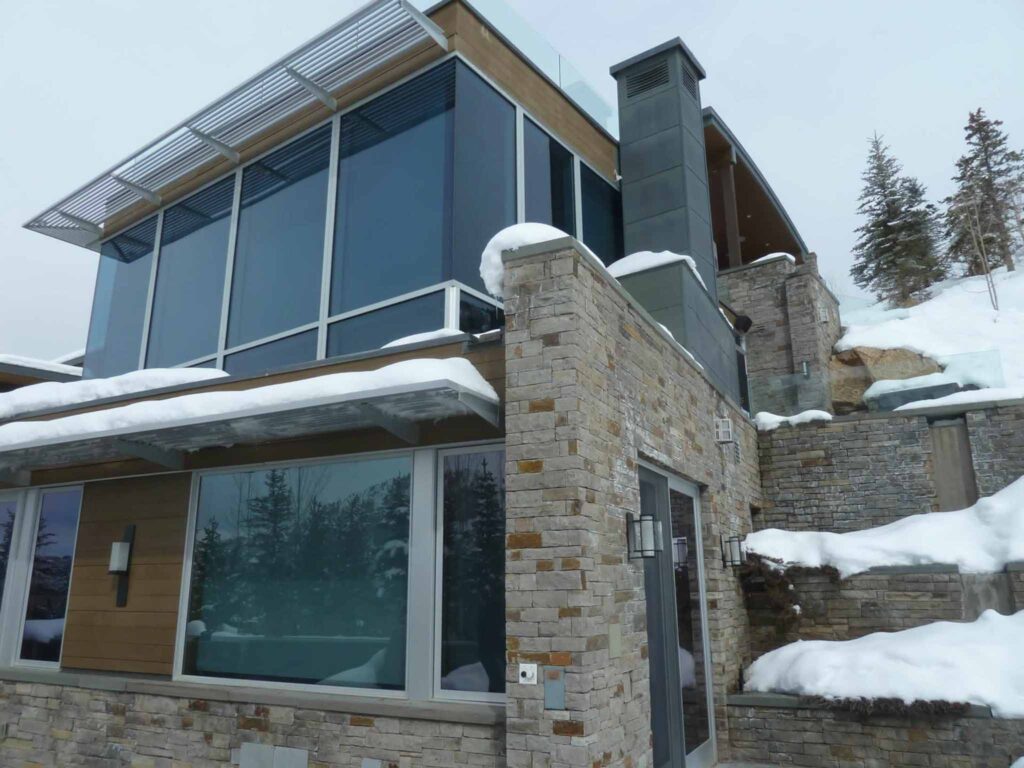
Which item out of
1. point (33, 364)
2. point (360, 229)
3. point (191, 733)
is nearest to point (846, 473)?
point (360, 229)

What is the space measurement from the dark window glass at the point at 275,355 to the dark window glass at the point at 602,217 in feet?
11.2

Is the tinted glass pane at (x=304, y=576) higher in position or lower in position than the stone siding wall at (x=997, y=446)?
lower

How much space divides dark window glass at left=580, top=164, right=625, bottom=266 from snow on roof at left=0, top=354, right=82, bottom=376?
830 cm

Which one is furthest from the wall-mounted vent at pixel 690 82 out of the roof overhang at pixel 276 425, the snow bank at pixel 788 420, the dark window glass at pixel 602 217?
the roof overhang at pixel 276 425

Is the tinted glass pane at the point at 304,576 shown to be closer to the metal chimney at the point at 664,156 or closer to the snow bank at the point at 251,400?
the snow bank at the point at 251,400

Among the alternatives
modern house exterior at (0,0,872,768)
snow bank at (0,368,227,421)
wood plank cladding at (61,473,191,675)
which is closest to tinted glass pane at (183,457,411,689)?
modern house exterior at (0,0,872,768)

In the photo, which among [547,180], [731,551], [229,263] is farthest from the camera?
[229,263]

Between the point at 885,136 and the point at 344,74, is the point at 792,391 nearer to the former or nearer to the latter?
the point at 344,74

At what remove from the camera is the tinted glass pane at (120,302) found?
29.8 ft

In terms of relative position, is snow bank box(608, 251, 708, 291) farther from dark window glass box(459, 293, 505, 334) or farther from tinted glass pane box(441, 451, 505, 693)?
tinted glass pane box(441, 451, 505, 693)

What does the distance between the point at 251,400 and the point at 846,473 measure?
727 centimetres

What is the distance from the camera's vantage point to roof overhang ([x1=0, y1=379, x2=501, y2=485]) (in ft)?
14.4

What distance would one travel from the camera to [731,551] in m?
7.12

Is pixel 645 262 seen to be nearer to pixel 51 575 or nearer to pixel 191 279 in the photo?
pixel 191 279
